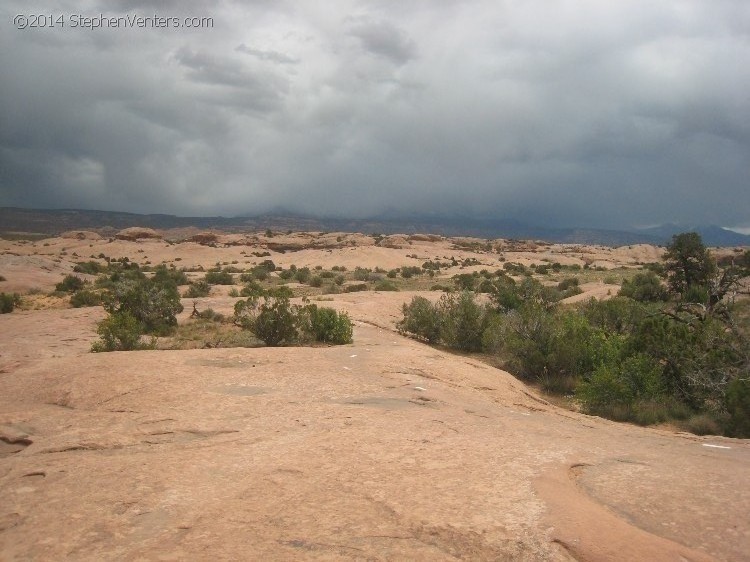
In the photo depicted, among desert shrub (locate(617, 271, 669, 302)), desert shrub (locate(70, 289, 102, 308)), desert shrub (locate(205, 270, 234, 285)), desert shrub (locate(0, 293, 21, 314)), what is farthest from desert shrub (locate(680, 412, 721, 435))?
desert shrub (locate(205, 270, 234, 285))

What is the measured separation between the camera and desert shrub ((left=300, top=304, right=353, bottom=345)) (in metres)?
16.0

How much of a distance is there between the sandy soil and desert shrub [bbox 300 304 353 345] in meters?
6.27

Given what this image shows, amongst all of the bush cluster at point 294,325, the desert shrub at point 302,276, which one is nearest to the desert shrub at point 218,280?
the desert shrub at point 302,276

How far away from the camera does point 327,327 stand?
16.1 metres

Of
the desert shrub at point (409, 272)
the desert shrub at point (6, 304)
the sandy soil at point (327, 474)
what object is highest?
the sandy soil at point (327, 474)

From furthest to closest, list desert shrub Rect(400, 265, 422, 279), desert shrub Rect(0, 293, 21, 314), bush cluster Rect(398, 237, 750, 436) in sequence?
desert shrub Rect(400, 265, 422, 279)
desert shrub Rect(0, 293, 21, 314)
bush cluster Rect(398, 237, 750, 436)

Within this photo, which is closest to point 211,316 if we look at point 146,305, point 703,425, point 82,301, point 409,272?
point 146,305

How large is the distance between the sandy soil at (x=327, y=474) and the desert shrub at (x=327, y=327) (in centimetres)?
627

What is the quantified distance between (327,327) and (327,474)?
36.5ft

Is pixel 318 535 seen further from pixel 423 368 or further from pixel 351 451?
pixel 423 368

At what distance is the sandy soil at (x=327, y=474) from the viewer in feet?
12.6

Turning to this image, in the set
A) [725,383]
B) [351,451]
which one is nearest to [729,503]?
[351,451]

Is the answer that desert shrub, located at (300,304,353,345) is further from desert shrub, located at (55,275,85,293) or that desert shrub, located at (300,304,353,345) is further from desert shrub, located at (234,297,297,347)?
desert shrub, located at (55,275,85,293)

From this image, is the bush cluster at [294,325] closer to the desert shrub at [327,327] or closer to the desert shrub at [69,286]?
the desert shrub at [327,327]
